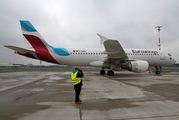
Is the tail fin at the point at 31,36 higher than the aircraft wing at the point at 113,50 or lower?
higher

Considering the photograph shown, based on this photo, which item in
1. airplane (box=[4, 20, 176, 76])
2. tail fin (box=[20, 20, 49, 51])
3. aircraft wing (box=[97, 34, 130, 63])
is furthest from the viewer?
tail fin (box=[20, 20, 49, 51])

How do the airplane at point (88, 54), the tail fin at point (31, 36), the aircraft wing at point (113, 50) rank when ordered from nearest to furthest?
1. the aircraft wing at point (113, 50)
2. the airplane at point (88, 54)
3. the tail fin at point (31, 36)

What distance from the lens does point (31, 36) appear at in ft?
41.7

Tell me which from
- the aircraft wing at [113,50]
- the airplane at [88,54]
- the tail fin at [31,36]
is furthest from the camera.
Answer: the tail fin at [31,36]

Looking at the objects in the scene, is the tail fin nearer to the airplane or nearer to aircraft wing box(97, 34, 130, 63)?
the airplane

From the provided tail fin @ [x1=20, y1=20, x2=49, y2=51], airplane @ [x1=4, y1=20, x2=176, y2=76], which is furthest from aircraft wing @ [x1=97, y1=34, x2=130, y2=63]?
tail fin @ [x1=20, y1=20, x2=49, y2=51]

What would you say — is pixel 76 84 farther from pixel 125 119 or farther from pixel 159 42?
pixel 159 42

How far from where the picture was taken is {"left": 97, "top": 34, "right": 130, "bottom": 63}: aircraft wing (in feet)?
34.9

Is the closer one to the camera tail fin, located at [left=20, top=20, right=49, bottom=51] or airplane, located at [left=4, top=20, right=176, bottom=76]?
airplane, located at [left=4, top=20, right=176, bottom=76]

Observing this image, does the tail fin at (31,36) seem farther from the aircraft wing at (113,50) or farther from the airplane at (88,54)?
the aircraft wing at (113,50)

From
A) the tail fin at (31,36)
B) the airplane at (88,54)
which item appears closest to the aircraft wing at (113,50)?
the airplane at (88,54)

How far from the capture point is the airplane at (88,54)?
440 inches

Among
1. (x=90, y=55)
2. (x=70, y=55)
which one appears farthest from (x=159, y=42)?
(x=70, y=55)

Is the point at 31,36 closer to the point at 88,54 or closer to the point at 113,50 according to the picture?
the point at 88,54
